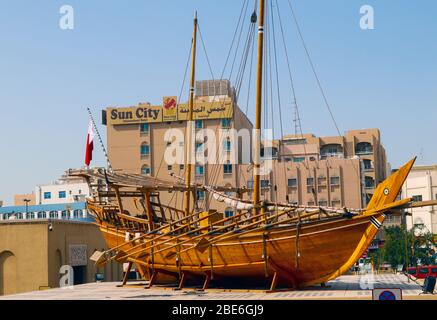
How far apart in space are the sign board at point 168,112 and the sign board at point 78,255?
35.8 metres

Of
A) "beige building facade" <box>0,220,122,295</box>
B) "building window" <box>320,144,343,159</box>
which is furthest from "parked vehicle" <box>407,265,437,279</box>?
"building window" <box>320,144,343,159</box>

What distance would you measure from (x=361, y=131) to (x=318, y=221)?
2937 inches

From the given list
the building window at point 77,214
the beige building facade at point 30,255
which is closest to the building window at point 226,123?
the beige building facade at point 30,255

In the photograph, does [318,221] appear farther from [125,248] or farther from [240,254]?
[125,248]

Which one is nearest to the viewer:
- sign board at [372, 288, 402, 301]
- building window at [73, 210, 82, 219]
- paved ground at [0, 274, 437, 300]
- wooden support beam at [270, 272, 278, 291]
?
sign board at [372, 288, 402, 301]

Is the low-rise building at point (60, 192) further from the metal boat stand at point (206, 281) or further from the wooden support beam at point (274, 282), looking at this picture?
the wooden support beam at point (274, 282)

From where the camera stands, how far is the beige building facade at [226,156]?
80625mm

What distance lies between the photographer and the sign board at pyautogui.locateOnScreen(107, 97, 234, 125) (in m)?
82.5

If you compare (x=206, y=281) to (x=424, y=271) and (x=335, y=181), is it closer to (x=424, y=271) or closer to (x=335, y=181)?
(x=424, y=271)

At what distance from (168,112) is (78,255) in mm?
39071

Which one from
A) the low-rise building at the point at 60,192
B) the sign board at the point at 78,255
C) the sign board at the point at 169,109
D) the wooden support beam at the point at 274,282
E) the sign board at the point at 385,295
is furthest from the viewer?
the low-rise building at the point at 60,192

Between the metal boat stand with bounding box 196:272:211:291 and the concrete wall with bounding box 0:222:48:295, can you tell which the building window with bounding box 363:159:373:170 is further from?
the metal boat stand with bounding box 196:272:211:291

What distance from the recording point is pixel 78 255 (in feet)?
161
